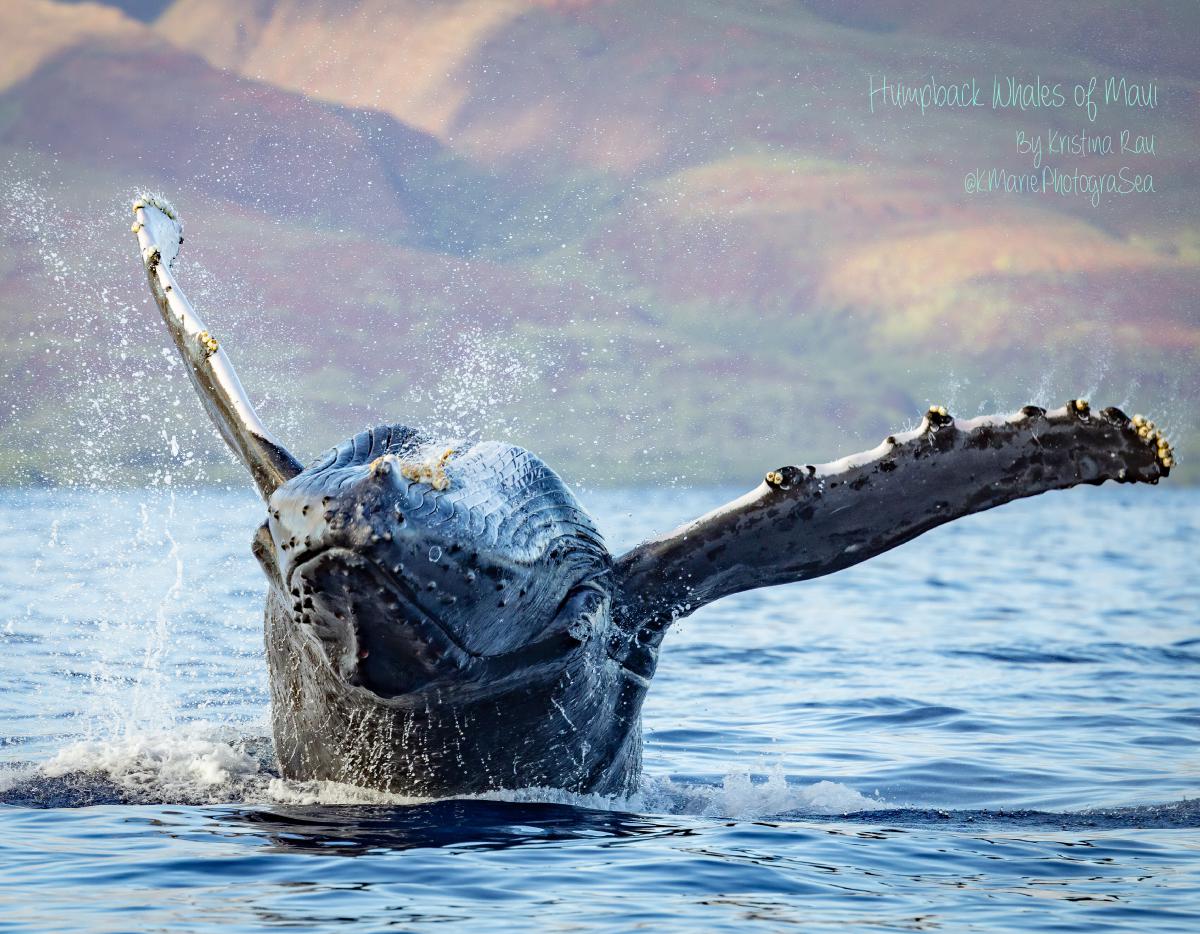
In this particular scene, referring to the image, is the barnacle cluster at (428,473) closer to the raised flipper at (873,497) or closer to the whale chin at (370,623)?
the whale chin at (370,623)

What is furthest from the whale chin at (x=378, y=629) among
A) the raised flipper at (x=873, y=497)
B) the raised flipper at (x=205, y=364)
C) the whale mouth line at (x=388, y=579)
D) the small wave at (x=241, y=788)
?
the raised flipper at (x=205, y=364)

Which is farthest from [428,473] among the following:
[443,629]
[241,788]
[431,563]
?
[241,788]

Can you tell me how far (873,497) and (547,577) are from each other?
6.09 ft

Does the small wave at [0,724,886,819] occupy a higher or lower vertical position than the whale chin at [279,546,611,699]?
lower

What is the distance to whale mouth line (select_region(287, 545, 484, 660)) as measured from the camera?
6051 millimetres

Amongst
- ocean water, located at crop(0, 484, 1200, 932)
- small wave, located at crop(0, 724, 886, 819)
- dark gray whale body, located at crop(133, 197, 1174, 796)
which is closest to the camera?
dark gray whale body, located at crop(133, 197, 1174, 796)

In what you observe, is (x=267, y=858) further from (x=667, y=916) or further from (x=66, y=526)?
(x=66, y=526)

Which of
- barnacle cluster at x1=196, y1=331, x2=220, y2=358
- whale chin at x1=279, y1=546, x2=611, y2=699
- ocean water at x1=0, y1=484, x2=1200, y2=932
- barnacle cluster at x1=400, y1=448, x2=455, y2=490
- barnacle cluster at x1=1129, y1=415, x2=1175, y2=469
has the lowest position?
ocean water at x1=0, y1=484, x2=1200, y2=932

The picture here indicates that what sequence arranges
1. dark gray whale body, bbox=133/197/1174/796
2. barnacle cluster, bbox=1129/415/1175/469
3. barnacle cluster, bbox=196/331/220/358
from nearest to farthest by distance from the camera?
dark gray whale body, bbox=133/197/1174/796 < barnacle cluster, bbox=1129/415/1175/469 < barnacle cluster, bbox=196/331/220/358

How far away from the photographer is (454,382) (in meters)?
9.95

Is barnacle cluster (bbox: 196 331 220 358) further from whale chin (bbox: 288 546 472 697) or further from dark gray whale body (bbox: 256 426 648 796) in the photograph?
whale chin (bbox: 288 546 472 697)

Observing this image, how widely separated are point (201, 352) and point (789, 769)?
17.8 feet

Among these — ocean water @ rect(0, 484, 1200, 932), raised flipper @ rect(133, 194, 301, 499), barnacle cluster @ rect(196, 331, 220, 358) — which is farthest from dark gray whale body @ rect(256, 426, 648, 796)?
barnacle cluster @ rect(196, 331, 220, 358)

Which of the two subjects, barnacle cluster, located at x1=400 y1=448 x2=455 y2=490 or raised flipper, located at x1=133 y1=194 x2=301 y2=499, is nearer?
barnacle cluster, located at x1=400 y1=448 x2=455 y2=490
